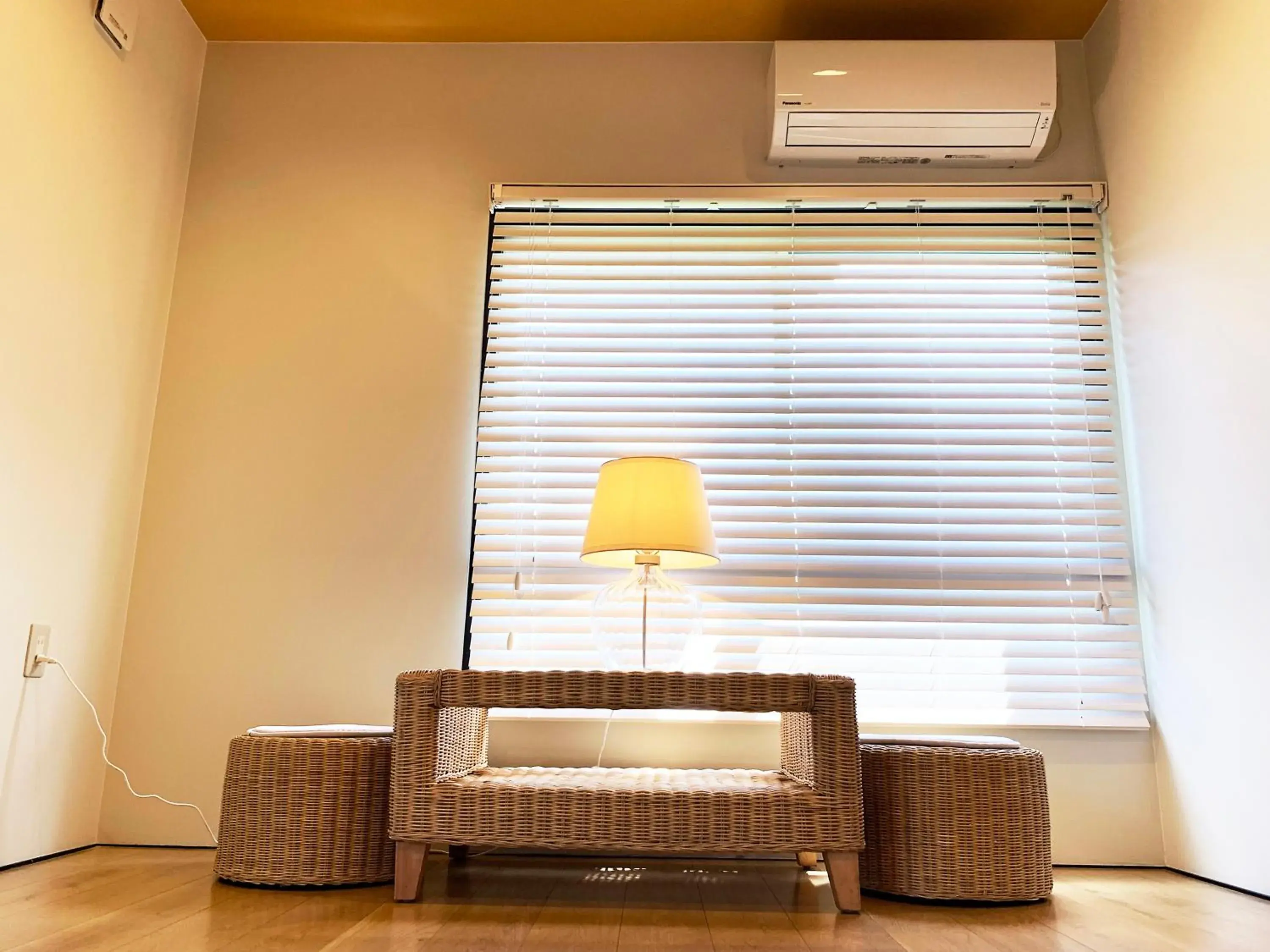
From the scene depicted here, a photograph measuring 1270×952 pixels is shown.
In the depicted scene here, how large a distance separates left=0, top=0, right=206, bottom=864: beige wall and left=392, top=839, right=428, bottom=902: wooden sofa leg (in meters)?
0.99

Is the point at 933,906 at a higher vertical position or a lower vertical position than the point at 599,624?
lower

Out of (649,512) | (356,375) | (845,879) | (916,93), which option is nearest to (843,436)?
(649,512)

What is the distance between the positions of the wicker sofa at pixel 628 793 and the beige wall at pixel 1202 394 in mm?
984

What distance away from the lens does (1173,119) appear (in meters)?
2.43

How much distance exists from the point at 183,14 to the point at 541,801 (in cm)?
263

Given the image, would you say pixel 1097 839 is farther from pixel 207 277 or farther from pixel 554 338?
pixel 207 277

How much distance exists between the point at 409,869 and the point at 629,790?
45 centimetres

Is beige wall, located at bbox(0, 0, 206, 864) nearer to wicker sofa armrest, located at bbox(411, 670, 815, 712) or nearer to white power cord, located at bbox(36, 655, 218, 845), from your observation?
white power cord, located at bbox(36, 655, 218, 845)

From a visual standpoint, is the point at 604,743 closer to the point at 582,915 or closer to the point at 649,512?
the point at 649,512

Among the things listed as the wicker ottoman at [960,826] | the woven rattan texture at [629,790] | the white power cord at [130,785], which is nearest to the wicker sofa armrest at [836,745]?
the woven rattan texture at [629,790]

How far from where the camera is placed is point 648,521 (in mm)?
2203

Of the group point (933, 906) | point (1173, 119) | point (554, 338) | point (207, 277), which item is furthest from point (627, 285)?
point (933, 906)

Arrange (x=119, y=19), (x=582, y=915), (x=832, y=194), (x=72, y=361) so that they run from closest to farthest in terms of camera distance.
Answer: (x=582, y=915) < (x=72, y=361) < (x=119, y=19) < (x=832, y=194)

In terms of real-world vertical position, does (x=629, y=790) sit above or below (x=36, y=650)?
below
